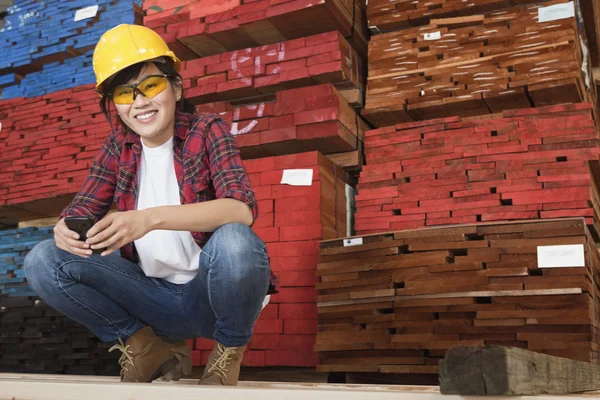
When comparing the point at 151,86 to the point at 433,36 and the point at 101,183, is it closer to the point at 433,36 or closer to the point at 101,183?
the point at 101,183

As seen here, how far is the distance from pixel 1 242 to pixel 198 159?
3.81 m

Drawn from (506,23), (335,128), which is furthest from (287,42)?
(506,23)

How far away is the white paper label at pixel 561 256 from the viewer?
3.66m

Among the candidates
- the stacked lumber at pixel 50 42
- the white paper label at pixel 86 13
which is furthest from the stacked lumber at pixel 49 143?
the white paper label at pixel 86 13

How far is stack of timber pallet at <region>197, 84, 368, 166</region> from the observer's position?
4758 mm

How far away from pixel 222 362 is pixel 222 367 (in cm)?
2

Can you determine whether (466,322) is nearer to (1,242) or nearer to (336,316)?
(336,316)

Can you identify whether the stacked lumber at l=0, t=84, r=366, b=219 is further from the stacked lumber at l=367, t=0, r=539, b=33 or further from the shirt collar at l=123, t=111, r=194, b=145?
the shirt collar at l=123, t=111, r=194, b=145

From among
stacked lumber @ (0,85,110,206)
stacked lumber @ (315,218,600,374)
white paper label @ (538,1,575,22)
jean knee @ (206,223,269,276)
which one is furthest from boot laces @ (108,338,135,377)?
white paper label @ (538,1,575,22)

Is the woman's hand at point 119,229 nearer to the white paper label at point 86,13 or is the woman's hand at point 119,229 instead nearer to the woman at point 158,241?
the woman at point 158,241

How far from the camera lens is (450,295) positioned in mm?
3900

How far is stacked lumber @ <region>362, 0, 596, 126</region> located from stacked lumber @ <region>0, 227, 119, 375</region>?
8.91 feet

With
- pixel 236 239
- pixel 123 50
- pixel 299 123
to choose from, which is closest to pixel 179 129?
pixel 123 50

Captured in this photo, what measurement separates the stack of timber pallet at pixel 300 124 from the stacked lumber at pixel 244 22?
54 centimetres
